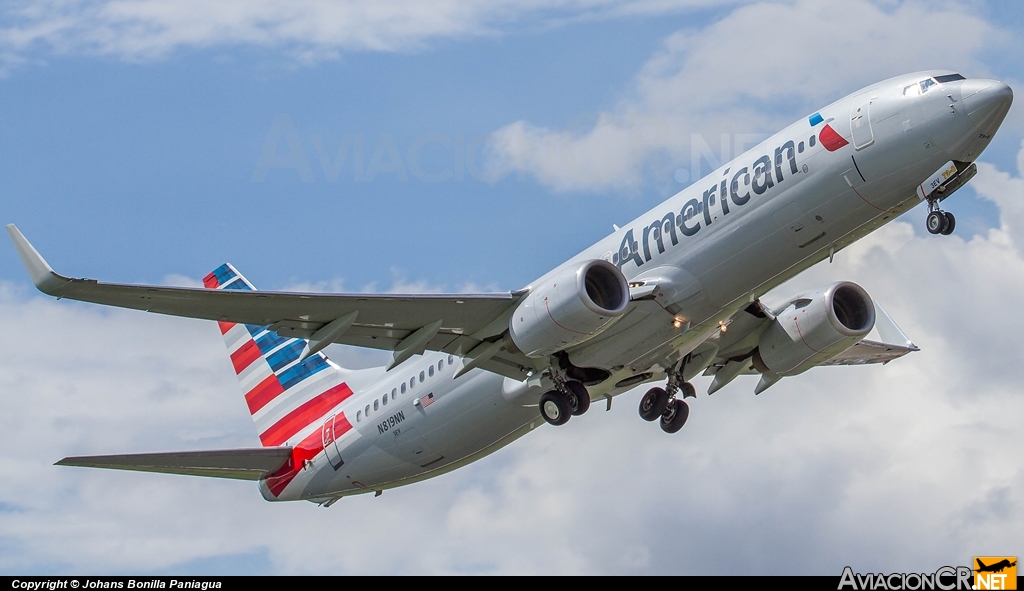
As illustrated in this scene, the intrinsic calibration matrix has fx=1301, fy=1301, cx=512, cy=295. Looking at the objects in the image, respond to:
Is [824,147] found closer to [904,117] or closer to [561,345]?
[904,117]

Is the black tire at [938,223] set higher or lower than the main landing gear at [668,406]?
higher

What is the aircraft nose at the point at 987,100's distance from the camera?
25984 millimetres

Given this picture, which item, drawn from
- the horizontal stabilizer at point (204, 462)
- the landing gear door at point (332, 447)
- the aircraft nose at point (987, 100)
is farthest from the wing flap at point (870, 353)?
the horizontal stabilizer at point (204, 462)

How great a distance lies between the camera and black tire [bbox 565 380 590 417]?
100 ft

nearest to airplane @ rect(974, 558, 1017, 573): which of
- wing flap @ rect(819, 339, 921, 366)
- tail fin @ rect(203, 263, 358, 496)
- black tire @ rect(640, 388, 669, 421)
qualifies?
black tire @ rect(640, 388, 669, 421)

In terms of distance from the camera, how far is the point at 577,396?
1206 inches

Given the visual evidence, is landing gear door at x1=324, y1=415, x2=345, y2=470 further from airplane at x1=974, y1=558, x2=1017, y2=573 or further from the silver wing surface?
airplane at x1=974, y1=558, x2=1017, y2=573

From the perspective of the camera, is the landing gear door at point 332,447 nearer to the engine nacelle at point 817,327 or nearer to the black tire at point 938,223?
the engine nacelle at point 817,327

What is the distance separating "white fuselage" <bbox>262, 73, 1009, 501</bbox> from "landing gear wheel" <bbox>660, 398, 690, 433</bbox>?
7.12 feet

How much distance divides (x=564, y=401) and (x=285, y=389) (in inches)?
483

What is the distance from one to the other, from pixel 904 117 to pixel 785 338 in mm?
8210

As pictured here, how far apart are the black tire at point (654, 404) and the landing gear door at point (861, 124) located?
966cm

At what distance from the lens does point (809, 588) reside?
78.0ft

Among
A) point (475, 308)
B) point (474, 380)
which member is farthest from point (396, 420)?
point (475, 308)
